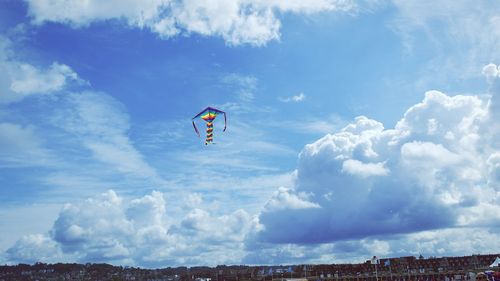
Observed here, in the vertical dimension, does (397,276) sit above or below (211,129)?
below

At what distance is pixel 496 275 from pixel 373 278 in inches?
4881

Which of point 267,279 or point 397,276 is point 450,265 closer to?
point 397,276

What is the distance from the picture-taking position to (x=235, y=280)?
19962 cm

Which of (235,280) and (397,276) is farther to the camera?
(235,280)

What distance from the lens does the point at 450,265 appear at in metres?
164

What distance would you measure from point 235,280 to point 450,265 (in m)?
83.5

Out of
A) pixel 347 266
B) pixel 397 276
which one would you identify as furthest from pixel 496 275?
pixel 347 266

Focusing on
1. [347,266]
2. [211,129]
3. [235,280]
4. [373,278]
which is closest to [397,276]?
[373,278]

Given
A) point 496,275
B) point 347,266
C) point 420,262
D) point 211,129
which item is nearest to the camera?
point 496,275

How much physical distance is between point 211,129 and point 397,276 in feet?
356

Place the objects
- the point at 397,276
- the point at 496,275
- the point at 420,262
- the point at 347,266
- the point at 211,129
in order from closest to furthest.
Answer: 1. the point at 496,275
2. the point at 211,129
3. the point at 397,276
4. the point at 420,262
5. the point at 347,266

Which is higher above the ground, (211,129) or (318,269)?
(211,129)

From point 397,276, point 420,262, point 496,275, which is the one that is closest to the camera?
point 496,275

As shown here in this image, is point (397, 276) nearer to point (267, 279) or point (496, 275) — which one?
point (267, 279)
